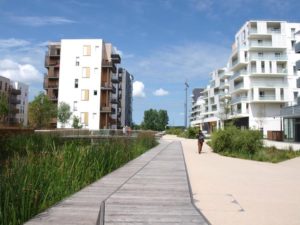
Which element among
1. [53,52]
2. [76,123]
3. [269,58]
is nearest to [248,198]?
[76,123]

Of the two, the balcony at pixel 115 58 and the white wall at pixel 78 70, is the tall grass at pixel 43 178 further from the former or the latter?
the balcony at pixel 115 58

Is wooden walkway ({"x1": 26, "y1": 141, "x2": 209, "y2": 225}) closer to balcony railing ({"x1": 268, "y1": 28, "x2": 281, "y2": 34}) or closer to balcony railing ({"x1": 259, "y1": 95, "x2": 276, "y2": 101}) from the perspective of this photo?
balcony railing ({"x1": 259, "y1": 95, "x2": 276, "y2": 101})

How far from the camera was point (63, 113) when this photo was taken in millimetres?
53781

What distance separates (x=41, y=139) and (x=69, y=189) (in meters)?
8.67

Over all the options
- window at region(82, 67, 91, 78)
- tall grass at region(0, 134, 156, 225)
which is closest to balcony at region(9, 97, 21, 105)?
window at region(82, 67, 91, 78)

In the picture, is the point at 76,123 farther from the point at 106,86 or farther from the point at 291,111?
the point at 291,111

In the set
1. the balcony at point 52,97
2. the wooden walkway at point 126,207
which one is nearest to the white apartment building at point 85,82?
the balcony at point 52,97

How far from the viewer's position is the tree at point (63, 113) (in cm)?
5370

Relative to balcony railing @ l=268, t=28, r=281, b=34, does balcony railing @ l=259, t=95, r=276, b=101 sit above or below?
below

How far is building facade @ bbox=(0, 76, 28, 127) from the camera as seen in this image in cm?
9147

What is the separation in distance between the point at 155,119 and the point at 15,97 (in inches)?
1582

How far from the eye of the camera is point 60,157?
7.71 meters

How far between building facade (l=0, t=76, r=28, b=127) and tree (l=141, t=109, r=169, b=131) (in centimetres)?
3250

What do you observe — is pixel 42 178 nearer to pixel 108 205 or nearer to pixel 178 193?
pixel 108 205
